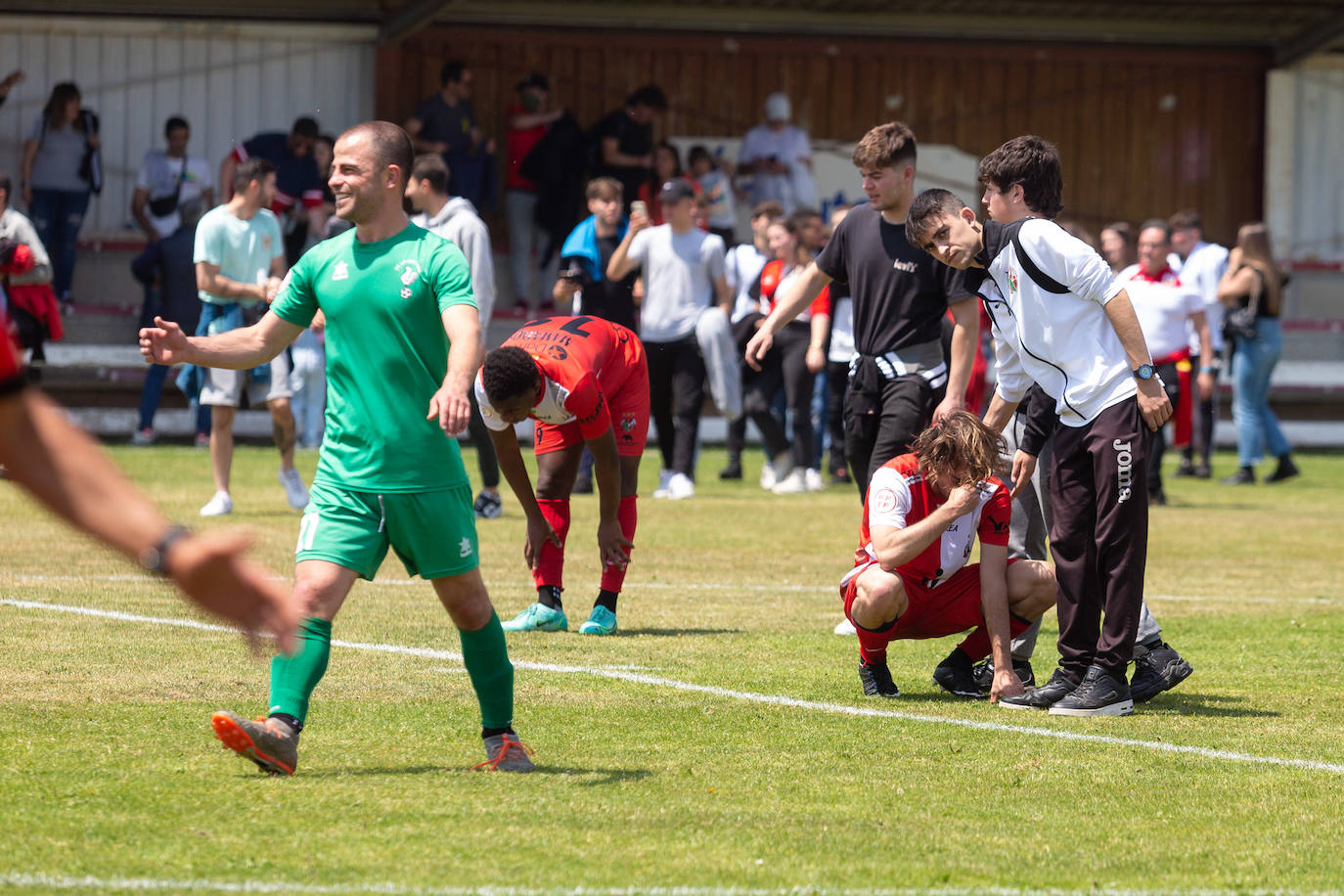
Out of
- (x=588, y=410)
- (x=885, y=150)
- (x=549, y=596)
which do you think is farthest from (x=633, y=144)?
(x=588, y=410)

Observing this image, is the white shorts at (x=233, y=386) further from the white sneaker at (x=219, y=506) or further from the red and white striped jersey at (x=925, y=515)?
the red and white striped jersey at (x=925, y=515)

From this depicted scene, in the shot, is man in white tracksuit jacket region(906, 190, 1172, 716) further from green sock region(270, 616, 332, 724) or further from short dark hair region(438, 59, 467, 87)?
short dark hair region(438, 59, 467, 87)

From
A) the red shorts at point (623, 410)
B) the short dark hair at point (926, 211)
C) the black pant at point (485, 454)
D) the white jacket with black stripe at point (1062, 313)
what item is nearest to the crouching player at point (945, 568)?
the white jacket with black stripe at point (1062, 313)

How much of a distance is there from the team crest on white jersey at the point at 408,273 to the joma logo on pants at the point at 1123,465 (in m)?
2.46

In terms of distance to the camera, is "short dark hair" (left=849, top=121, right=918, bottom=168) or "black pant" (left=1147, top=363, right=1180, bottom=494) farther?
"black pant" (left=1147, top=363, right=1180, bottom=494)

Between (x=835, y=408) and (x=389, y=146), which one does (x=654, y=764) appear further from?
(x=835, y=408)

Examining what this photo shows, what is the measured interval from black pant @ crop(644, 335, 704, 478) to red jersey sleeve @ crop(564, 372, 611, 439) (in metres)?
7.26

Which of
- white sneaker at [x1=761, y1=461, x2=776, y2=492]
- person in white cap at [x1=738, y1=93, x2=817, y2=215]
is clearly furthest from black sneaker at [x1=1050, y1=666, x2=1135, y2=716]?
person in white cap at [x1=738, y1=93, x2=817, y2=215]

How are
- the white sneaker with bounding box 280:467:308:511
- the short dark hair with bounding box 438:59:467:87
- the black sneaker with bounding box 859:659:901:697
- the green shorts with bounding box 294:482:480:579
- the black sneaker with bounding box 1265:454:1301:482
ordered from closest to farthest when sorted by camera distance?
the green shorts with bounding box 294:482:480:579 < the black sneaker with bounding box 859:659:901:697 < the white sneaker with bounding box 280:467:308:511 < the black sneaker with bounding box 1265:454:1301:482 < the short dark hair with bounding box 438:59:467:87

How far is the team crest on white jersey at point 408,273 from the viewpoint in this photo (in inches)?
203

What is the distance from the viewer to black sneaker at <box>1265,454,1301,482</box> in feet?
56.4

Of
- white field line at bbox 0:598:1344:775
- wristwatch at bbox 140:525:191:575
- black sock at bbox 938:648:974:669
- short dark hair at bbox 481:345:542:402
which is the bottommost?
white field line at bbox 0:598:1344:775

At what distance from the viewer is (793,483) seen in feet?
50.2

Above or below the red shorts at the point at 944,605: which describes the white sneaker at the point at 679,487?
below
